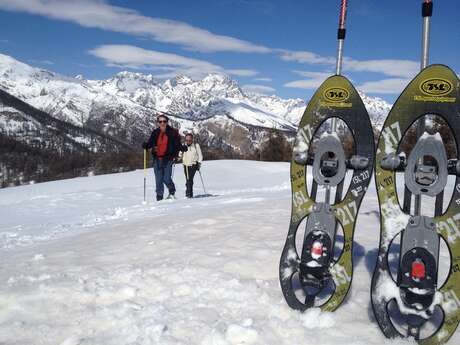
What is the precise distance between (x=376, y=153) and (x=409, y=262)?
3.14 ft

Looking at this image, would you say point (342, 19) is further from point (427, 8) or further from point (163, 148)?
point (163, 148)

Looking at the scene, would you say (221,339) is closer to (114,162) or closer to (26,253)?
(26,253)

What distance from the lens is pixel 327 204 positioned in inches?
157

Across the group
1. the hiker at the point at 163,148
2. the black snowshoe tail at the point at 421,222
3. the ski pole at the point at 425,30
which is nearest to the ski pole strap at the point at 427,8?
the ski pole at the point at 425,30

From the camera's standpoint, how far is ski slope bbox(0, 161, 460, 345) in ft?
11.2

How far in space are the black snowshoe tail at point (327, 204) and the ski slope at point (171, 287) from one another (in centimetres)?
25

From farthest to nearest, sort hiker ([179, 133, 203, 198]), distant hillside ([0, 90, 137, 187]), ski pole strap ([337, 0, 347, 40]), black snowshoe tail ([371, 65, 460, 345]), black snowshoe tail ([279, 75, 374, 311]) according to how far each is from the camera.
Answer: distant hillside ([0, 90, 137, 187]) → hiker ([179, 133, 203, 198]) → ski pole strap ([337, 0, 347, 40]) → black snowshoe tail ([279, 75, 374, 311]) → black snowshoe tail ([371, 65, 460, 345])

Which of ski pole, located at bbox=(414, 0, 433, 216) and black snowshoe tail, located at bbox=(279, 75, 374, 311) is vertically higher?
ski pole, located at bbox=(414, 0, 433, 216)

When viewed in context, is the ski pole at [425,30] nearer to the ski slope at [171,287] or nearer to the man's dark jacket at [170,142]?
the ski slope at [171,287]

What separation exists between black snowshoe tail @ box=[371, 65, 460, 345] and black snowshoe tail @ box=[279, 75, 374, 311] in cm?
26

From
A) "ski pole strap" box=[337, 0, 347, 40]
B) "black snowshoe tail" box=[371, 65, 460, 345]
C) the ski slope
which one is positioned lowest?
the ski slope

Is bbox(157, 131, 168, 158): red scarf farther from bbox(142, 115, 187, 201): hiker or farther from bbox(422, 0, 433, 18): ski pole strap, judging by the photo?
bbox(422, 0, 433, 18): ski pole strap

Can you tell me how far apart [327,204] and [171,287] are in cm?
177

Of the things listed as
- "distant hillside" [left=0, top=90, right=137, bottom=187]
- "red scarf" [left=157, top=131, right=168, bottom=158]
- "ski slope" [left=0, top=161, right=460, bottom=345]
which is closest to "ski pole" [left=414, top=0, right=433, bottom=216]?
"ski slope" [left=0, top=161, right=460, bottom=345]
